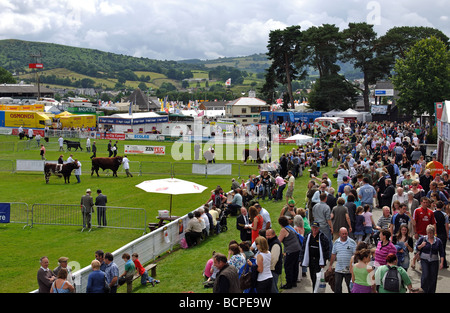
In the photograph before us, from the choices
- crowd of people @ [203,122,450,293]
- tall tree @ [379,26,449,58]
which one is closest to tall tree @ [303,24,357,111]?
tall tree @ [379,26,449,58]

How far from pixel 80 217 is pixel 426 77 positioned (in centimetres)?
4557

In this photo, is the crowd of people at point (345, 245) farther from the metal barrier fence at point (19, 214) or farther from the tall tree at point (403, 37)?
the tall tree at point (403, 37)

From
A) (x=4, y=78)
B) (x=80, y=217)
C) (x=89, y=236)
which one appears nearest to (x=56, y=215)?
(x=80, y=217)

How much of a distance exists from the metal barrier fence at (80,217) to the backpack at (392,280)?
10468 millimetres

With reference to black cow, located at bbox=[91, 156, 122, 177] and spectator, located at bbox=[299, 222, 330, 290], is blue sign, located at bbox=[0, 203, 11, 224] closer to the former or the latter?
black cow, located at bbox=[91, 156, 122, 177]

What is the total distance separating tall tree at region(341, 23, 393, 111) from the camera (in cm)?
7388

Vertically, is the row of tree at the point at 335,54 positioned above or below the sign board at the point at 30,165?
above

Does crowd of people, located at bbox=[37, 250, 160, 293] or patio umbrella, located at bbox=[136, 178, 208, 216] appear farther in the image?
patio umbrella, located at bbox=[136, 178, 208, 216]

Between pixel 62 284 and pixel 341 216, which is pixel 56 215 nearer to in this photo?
pixel 62 284

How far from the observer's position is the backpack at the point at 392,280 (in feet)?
25.2

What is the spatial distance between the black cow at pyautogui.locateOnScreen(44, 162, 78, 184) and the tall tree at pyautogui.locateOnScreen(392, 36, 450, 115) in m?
39.3

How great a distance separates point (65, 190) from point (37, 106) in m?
46.4

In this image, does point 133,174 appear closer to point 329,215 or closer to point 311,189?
point 311,189

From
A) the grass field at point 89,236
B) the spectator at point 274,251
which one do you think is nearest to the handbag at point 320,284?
the spectator at point 274,251
